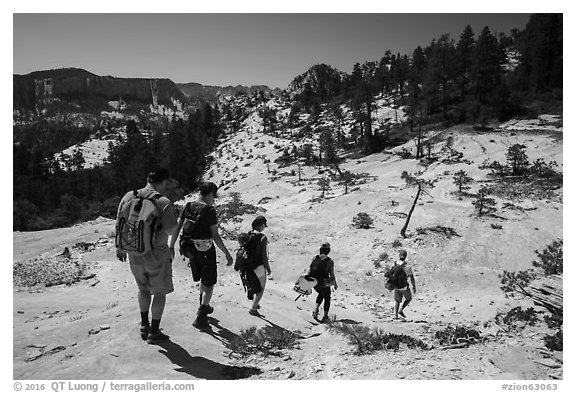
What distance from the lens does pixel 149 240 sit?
4543 millimetres

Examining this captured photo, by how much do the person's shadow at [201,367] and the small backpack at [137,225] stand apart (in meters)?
1.42

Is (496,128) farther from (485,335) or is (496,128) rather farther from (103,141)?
(103,141)

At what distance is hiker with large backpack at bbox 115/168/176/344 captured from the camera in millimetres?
4523

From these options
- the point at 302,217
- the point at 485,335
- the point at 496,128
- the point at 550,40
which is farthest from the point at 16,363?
the point at 550,40

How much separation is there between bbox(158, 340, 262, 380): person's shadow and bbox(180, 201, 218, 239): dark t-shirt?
159cm

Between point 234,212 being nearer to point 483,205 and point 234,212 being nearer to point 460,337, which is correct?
point 483,205

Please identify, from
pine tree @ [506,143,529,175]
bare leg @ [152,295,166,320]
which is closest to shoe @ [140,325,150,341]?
bare leg @ [152,295,166,320]

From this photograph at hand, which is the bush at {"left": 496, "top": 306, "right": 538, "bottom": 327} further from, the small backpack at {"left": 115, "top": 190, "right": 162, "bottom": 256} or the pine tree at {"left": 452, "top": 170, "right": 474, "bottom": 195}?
the pine tree at {"left": 452, "top": 170, "right": 474, "bottom": 195}

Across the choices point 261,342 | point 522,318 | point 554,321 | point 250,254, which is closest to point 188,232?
point 250,254

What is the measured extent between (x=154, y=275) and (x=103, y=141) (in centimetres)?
15421

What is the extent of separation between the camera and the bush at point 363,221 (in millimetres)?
19737

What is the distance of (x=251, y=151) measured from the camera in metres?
63.9

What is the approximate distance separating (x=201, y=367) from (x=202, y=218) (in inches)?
79.8

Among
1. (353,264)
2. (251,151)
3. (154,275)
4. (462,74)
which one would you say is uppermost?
(462,74)
